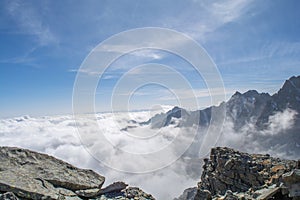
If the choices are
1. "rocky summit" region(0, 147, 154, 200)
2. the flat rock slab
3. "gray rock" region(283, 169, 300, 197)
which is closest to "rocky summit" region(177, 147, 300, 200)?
"gray rock" region(283, 169, 300, 197)

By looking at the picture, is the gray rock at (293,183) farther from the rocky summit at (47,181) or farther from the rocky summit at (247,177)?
the rocky summit at (47,181)

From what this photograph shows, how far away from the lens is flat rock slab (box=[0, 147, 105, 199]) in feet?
45.2

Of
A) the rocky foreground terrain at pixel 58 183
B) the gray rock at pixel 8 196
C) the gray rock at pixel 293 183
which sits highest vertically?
the rocky foreground terrain at pixel 58 183

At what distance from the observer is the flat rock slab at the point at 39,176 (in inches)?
542

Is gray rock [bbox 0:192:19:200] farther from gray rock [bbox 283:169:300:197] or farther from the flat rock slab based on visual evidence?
gray rock [bbox 283:169:300:197]

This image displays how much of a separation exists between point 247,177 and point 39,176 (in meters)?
20.6

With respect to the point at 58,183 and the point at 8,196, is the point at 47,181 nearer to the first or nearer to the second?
the point at 58,183

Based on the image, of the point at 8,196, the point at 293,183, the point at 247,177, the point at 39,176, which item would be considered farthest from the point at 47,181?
the point at 247,177

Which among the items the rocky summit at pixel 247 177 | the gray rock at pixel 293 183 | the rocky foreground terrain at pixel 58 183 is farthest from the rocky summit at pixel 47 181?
the gray rock at pixel 293 183

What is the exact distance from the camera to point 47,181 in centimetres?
1537

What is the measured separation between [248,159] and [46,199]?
22.4 metres

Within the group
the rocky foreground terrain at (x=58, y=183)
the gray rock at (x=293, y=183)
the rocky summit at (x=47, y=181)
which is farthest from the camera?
the gray rock at (x=293, y=183)

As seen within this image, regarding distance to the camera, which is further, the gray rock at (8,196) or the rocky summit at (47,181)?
the rocky summit at (47,181)

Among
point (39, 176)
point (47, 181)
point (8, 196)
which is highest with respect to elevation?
point (39, 176)
